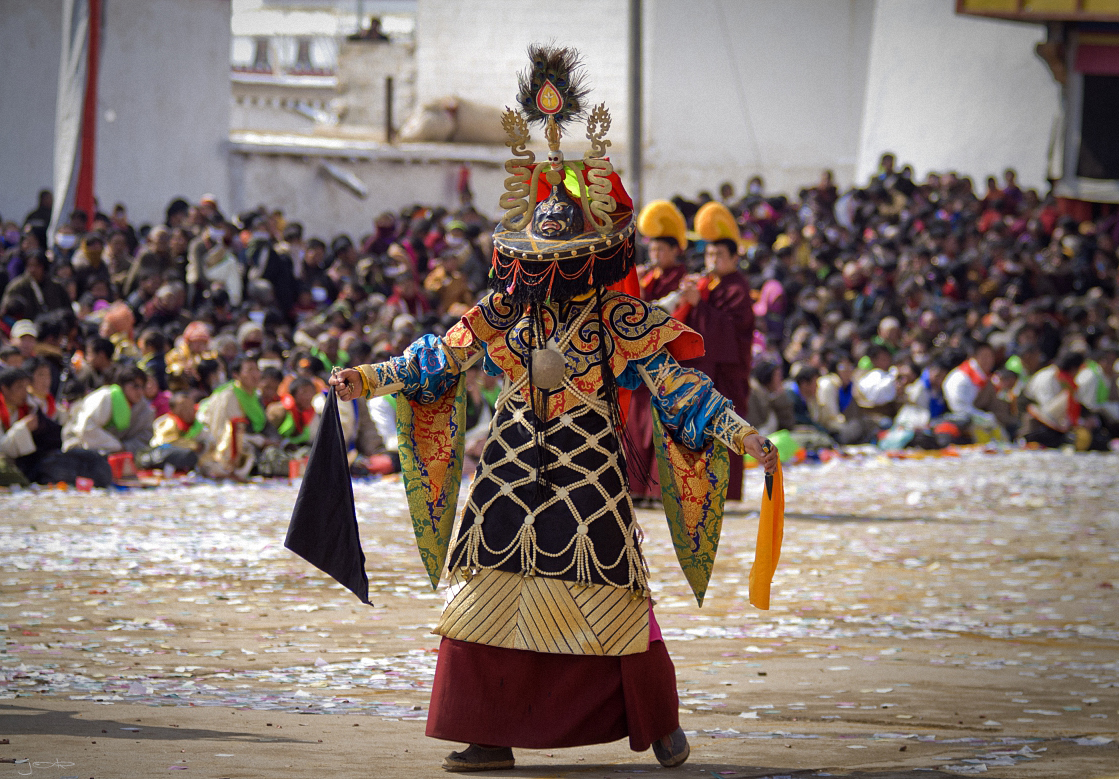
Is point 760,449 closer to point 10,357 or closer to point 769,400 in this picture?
point 10,357

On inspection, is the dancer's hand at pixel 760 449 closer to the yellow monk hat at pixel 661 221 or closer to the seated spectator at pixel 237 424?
the yellow monk hat at pixel 661 221

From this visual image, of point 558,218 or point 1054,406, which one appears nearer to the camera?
point 558,218

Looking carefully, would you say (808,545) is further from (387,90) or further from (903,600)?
(387,90)

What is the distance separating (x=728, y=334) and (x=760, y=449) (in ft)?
18.2

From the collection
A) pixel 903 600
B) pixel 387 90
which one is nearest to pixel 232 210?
pixel 387 90

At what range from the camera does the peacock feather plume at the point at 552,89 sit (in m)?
4.85

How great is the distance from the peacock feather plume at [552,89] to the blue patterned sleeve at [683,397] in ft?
2.85

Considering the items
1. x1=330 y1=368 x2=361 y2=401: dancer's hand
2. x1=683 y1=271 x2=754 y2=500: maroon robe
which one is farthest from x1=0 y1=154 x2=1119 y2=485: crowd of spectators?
x1=330 y1=368 x2=361 y2=401: dancer's hand

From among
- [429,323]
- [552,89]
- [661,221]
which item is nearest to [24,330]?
[429,323]

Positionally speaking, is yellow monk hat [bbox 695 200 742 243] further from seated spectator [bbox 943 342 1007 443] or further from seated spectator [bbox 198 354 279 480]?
seated spectator [bbox 943 342 1007 443]

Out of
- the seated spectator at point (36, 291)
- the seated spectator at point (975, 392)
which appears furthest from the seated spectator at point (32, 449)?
the seated spectator at point (975, 392)

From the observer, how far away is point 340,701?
5.23 m

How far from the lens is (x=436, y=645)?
20.2 ft

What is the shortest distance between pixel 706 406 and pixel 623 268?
532 mm
